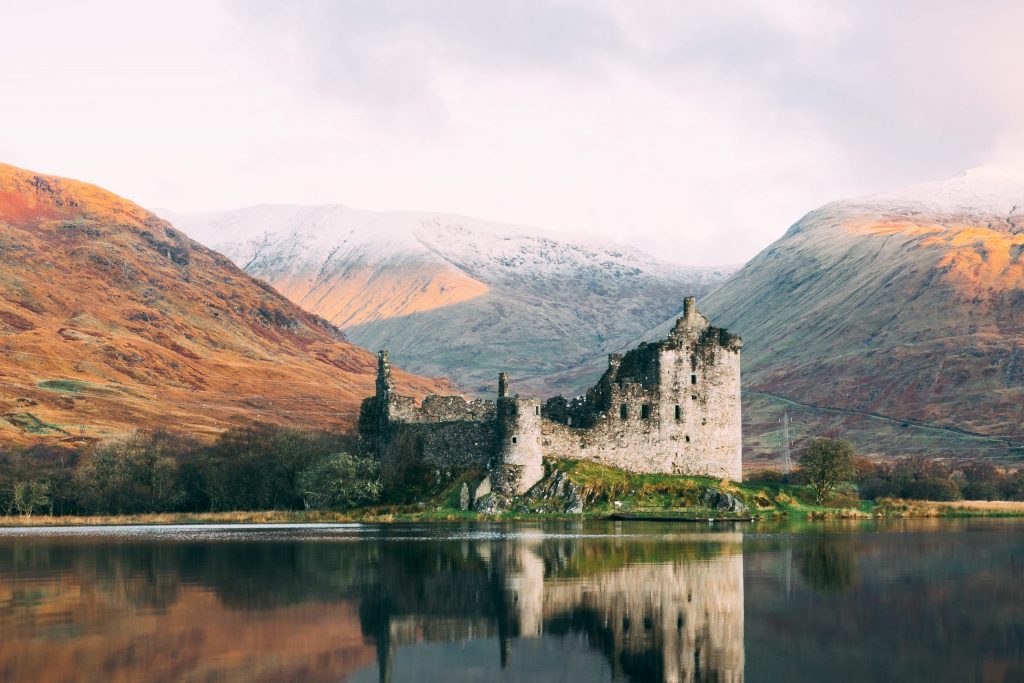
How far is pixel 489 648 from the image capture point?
2836cm

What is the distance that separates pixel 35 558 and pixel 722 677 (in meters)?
36.7

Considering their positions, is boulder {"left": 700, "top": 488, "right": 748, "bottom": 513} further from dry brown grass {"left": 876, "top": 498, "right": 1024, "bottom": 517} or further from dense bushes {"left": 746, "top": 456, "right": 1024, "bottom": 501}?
dense bushes {"left": 746, "top": 456, "right": 1024, "bottom": 501}

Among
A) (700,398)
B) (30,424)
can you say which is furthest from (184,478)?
(30,424)

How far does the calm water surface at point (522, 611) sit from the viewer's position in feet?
84.6

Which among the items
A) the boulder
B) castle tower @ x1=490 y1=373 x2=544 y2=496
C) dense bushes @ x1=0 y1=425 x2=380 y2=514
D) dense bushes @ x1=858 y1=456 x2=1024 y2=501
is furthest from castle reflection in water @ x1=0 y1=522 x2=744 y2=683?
dense bushes @ x1=858 y1=456 x2=1024 y2=501

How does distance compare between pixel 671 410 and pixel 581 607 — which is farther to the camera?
pixel 671 410

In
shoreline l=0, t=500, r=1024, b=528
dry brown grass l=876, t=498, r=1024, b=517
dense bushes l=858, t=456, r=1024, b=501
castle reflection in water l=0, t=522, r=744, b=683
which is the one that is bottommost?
castle reflection in water l=0, t=522, r=744, b=683

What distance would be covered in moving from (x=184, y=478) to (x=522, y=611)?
6411cm

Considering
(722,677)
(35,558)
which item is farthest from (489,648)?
(35,558)

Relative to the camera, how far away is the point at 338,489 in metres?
80.4

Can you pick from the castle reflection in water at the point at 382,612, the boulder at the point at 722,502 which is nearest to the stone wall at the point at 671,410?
the boulder at the point at 722,502

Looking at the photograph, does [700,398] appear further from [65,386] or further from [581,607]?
[65,386]

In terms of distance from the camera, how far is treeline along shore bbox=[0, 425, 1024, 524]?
7369cm

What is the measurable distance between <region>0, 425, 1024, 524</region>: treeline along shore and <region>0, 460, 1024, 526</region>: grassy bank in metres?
0.09
